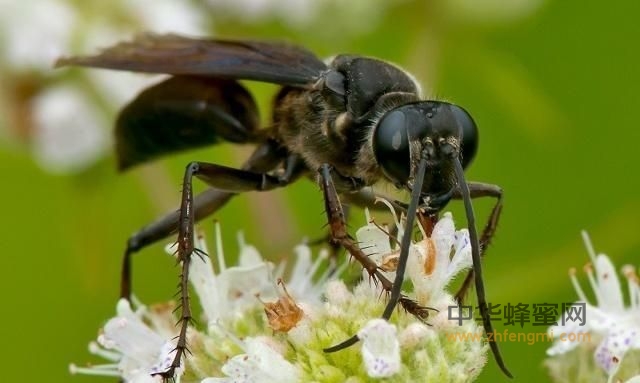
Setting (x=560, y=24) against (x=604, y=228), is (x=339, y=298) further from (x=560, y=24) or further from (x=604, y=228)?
(x=560, y=24)

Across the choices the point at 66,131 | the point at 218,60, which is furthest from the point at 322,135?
the point at 66,131

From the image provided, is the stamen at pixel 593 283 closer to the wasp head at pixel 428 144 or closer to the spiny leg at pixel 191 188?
the wasp head at pixel 428 144

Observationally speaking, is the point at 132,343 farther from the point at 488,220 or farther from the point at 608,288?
the point at 608,288

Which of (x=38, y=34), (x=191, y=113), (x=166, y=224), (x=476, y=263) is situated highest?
(x=38, y=34)

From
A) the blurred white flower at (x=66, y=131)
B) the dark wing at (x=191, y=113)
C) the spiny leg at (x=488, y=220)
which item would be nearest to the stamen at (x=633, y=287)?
the spiny leg at (x=488, y=220)

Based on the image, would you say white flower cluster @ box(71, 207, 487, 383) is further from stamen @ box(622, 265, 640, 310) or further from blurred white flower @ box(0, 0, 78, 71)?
blurred white flower @ box(0, 0, 78, 71)
